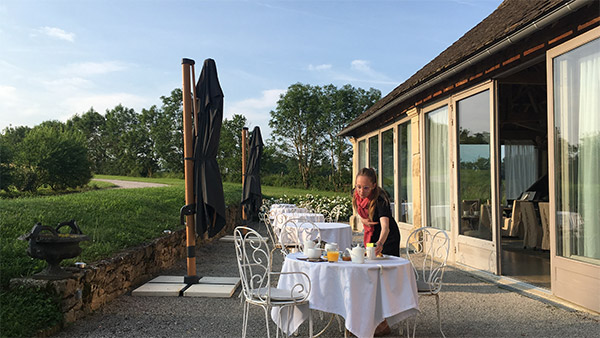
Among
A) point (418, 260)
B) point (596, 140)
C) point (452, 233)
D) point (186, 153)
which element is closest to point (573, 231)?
point (596, 140)

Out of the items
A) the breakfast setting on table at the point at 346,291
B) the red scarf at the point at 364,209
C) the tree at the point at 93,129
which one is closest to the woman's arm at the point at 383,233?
the breakfast setting on table at the point at 346,291

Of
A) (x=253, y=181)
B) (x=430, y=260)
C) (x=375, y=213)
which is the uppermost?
(x=253, y=181)

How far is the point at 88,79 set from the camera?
45.0 ft

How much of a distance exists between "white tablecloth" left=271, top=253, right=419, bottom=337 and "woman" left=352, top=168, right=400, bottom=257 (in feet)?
1.89

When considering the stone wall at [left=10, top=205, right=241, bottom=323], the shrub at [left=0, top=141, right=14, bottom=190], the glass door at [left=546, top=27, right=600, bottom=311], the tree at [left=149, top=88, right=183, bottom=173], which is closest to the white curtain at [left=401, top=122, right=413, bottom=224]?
the glass door at [left=546, top=27, right=600, bottom=311]

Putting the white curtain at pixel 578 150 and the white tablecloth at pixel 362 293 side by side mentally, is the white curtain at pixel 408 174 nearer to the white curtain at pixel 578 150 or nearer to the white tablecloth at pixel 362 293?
the white curtain at pixel 578 150

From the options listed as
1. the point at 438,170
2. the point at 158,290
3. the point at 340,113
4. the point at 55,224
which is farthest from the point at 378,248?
the point at 340,113

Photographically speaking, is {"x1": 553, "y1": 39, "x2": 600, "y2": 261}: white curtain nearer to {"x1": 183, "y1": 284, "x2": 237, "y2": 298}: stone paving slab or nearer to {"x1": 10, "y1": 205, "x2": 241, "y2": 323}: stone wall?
{"x1": 183, "y1": 284, "x2": 237, "y2": 298}: stone paving slab

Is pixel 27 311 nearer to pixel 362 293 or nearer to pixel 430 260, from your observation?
pixel 362 293

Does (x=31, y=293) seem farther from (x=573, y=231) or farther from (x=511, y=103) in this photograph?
(x=511, y=103)

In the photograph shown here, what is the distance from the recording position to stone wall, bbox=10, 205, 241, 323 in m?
4.03

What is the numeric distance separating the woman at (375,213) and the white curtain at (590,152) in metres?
2.09

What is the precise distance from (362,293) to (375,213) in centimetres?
106

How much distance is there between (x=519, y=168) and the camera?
1265 centimetres
